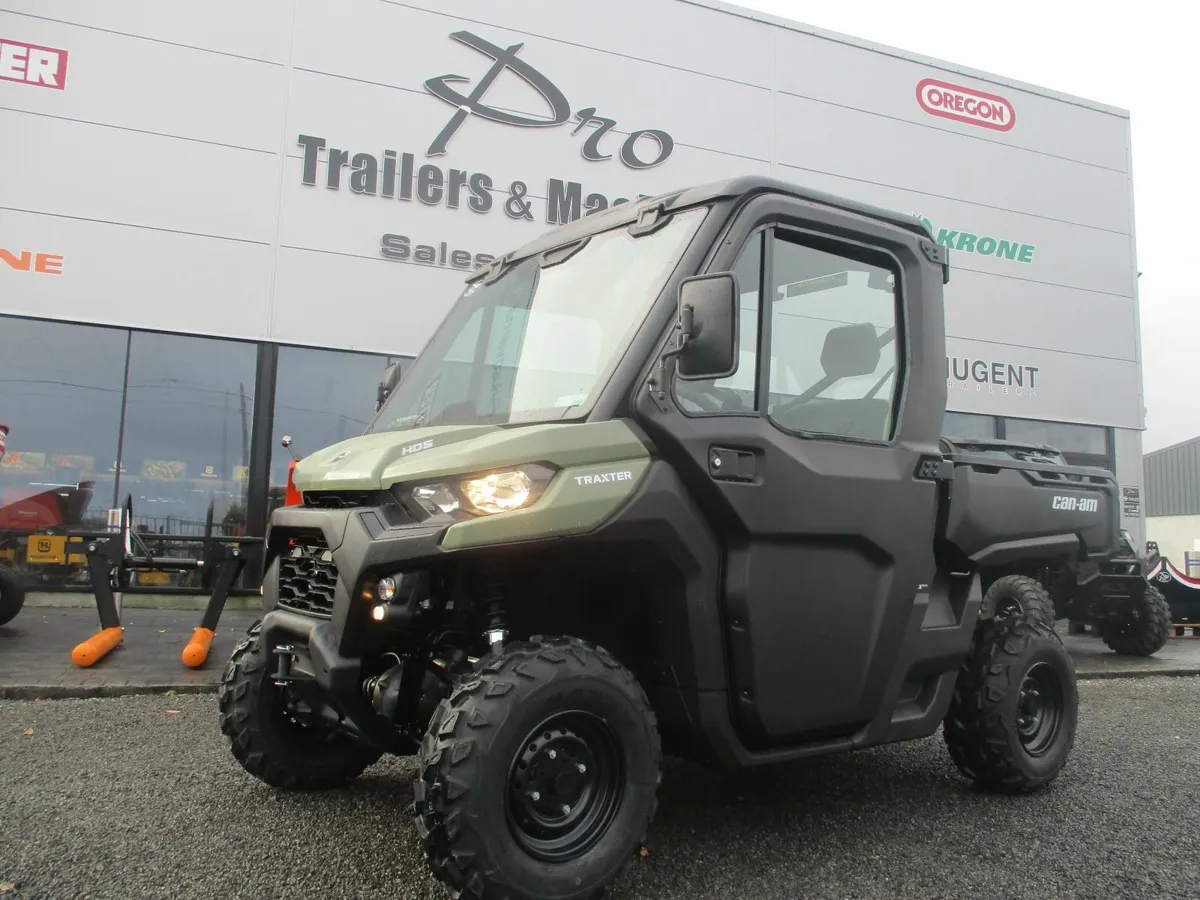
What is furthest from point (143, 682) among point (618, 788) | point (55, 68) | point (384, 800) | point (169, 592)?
point (55, 68)

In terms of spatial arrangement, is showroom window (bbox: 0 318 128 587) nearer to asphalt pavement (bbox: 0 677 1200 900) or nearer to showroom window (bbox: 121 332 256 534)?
showroom window (bbox: 121 332 256 534)

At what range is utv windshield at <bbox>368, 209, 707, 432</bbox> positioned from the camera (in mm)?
3297

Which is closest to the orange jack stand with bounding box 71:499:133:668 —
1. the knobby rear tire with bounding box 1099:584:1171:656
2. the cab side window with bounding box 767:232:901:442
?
the cab side window with bounding box 767:232:901:442

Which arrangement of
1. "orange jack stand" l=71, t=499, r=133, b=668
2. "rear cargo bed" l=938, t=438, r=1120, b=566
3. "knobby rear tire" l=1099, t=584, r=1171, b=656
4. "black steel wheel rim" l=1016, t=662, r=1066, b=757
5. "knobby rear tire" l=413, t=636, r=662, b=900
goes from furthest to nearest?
"knobby rear tire" l=1099, t=584, r=1171, b=656 → "orange jack stand" l=71, t=499, r=133, b=668 → "black steel wheel rim" l=1016, t=662, r=1066, b=757 → "rear cargo bed" l=938, t=438, r=1120, b=566 → "knobby rear tire" l=413, t=636, r=662, b=900

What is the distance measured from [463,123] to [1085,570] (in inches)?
361

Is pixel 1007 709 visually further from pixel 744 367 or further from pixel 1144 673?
pixel 1144 673

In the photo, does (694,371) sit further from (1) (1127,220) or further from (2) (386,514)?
(1) (1127,220)

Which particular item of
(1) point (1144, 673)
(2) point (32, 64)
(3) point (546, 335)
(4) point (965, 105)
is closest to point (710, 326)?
(3) point (546, 335)

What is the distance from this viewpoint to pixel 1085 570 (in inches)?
205

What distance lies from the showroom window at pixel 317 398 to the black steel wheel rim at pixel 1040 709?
8.02 meters

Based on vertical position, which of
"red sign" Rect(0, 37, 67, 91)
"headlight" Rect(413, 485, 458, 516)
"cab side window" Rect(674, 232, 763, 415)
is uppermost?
"red sign" Rect(0, 37, 67, 91)

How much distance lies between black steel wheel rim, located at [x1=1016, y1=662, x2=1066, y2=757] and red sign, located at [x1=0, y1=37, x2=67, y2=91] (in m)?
11.1

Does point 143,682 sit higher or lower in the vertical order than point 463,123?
lower

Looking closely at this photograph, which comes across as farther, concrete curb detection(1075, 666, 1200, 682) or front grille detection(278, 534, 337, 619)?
concrete curb detection(1075, 666, 1200, 682)
